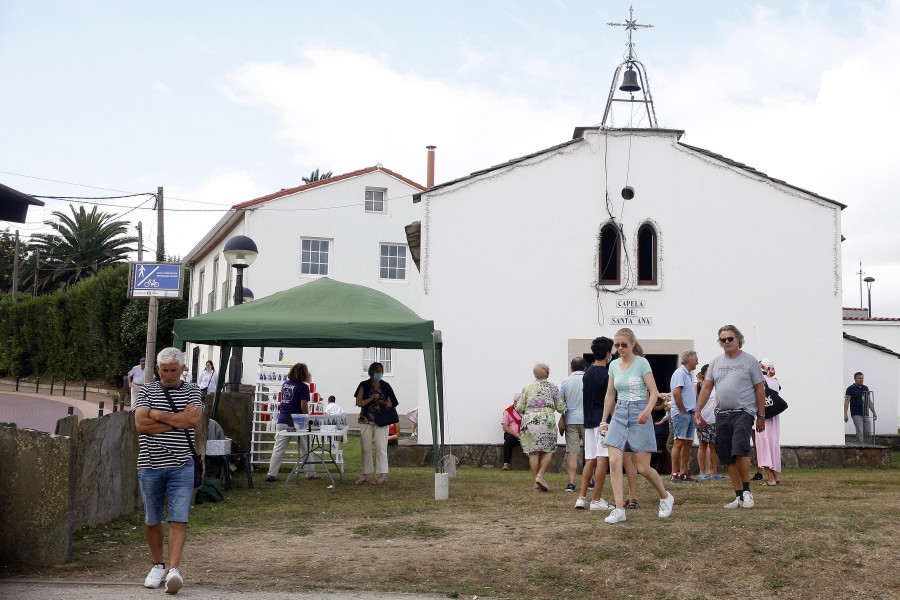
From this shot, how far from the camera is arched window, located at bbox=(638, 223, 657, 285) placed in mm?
17891

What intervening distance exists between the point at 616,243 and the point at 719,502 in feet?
26.7

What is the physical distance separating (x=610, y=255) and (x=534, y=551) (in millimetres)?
10944

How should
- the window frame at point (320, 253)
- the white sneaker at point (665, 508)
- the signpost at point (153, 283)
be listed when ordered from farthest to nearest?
the window frame at point (320, 253)
the signpost at point (153, 283)
the white sneaker at point (665, 508)

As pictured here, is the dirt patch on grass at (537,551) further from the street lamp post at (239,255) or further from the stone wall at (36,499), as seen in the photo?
the street lamp post at (239,255)

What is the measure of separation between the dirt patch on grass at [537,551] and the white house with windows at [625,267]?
23.3ft

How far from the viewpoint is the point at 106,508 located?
29.3ft

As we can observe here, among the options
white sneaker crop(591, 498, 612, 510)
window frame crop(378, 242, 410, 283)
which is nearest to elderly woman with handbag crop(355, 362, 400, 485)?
white sneaker crop(591, 498, 612, 510)

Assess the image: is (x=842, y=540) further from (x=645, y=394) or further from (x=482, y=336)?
(x=482, y=336)

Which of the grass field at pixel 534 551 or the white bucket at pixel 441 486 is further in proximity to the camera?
the white bucket at pixel 441 486

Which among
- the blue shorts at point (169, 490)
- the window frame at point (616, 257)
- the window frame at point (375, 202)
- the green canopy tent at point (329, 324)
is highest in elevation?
the window frame at point (375, 202)

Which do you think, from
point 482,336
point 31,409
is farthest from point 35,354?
point 482,336

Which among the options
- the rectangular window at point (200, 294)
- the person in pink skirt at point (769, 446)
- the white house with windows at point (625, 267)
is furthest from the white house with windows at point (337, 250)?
the person in pink skirt at point (769, 446)

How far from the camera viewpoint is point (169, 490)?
21.5 feet

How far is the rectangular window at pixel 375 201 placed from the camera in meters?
32.1
